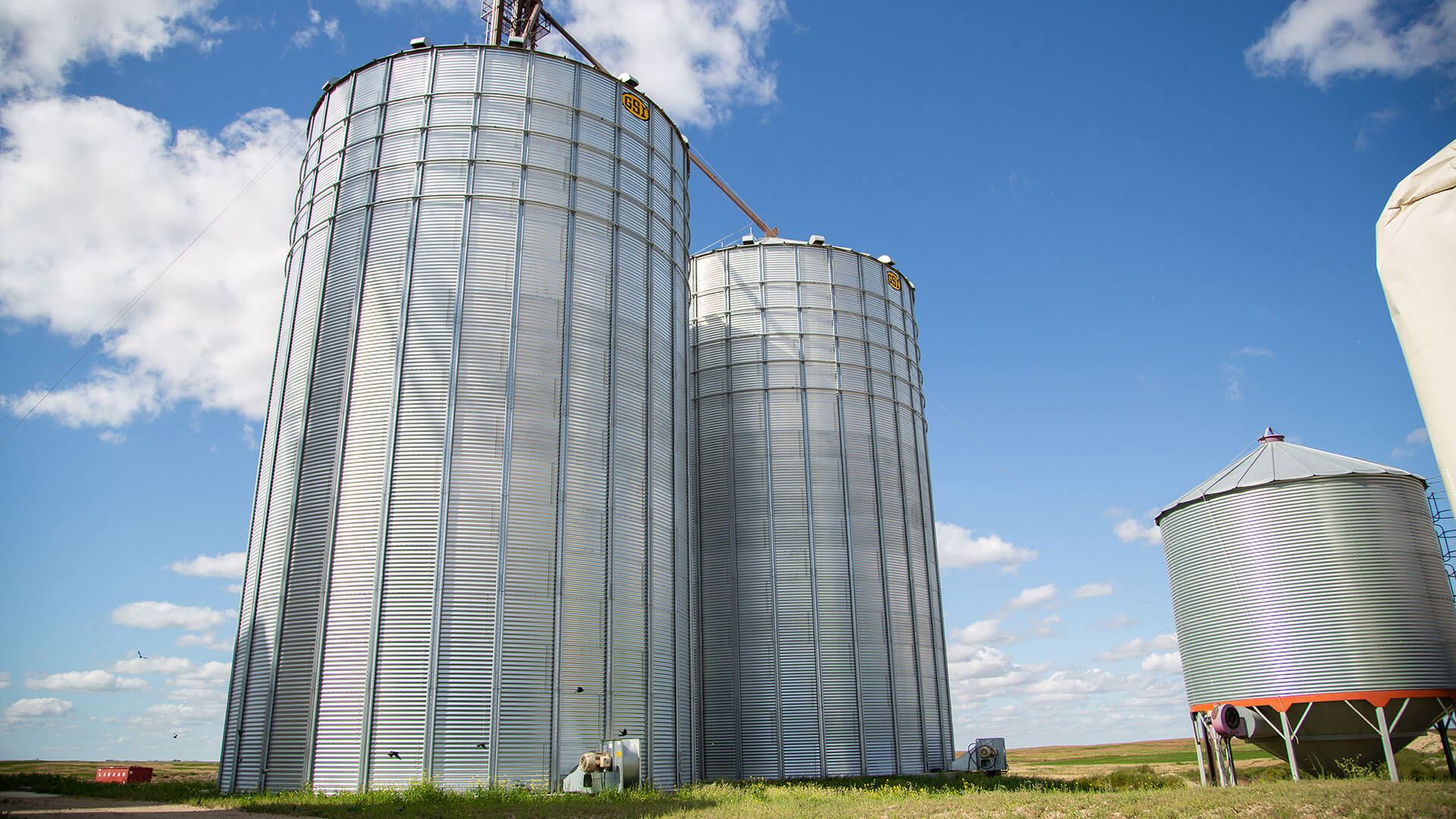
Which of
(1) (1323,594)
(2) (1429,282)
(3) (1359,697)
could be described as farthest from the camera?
(1) (1323,594)

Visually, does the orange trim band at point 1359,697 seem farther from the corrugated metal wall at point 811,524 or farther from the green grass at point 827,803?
the corrugated metal wall at point 811,524

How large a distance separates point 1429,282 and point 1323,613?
89.7ft

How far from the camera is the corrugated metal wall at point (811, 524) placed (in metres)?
35.3

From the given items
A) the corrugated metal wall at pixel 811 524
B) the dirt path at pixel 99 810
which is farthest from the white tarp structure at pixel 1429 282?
the corrugated metal wall at pixel 811 524

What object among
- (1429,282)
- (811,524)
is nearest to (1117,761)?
(811,524)

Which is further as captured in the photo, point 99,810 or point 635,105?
point 635,105

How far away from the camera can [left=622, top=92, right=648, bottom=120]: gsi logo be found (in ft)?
103

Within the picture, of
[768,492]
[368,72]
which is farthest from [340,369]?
[768,492]

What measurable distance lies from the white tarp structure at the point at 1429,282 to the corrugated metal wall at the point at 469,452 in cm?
2158

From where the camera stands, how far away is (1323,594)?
88.0 ft

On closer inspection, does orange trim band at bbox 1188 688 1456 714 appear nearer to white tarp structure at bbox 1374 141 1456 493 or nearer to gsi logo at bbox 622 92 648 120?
white tarp structure at bbox 1374 141 1456 493

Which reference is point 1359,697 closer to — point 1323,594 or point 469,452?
point 1323,594

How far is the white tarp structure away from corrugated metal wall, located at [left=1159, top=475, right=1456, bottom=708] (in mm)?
27113

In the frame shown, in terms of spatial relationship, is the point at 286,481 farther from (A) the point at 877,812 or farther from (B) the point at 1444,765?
(B) the point at 1444,765
